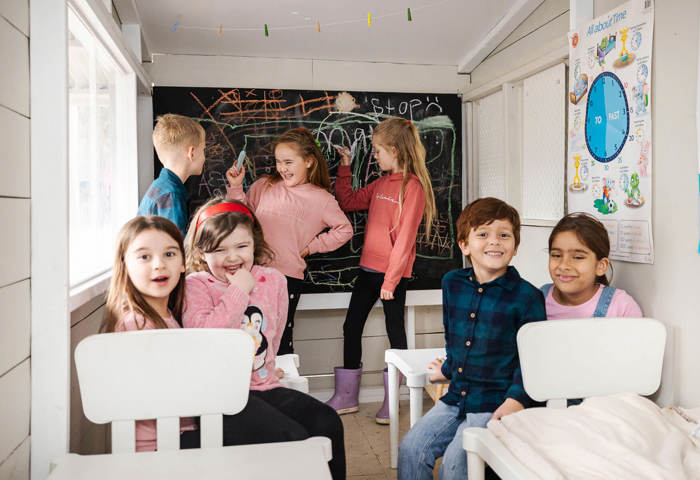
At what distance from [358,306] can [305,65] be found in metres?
1.44

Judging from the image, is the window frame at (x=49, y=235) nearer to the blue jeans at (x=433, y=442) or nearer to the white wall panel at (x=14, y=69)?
the white wall panel at (x=14, y=69)

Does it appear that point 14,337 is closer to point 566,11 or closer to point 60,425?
point 60,425

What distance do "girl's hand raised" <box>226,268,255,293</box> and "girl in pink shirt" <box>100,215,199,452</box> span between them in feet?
0.54

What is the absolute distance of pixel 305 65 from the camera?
3.40 meters

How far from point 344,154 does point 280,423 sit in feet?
6.74

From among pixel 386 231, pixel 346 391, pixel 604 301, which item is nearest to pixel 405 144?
pixel 386 231

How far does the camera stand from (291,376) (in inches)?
76.2

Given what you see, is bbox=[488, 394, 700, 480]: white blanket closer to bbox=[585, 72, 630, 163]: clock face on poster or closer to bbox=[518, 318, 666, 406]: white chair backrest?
bbox=[518, 318, 666, 406]: white chair backrest

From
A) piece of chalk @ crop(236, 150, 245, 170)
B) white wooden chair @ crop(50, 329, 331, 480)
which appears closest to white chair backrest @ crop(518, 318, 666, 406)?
white wooden chair @ crop(50, 329, 331, 480)

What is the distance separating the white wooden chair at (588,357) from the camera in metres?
1.52

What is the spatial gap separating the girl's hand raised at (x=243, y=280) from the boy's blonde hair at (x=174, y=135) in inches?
42.1

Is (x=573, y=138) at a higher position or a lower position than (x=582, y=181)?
higher

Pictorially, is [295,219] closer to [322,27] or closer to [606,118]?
[322,27]

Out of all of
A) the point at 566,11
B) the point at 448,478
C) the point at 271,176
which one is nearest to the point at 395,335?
the point at 271,176
